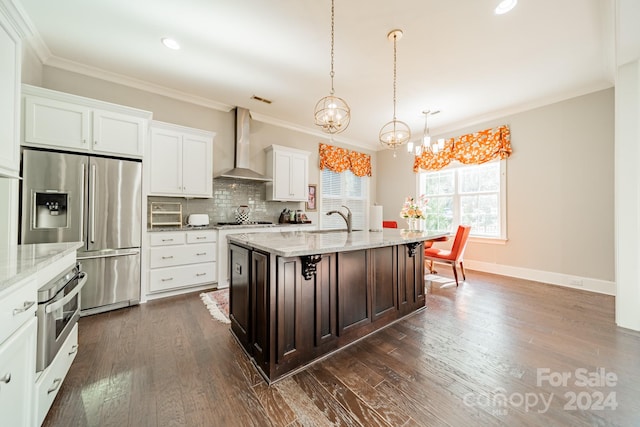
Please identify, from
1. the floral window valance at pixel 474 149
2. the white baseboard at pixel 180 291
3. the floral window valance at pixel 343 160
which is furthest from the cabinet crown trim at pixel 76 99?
the floral window valance at pixel 474 149

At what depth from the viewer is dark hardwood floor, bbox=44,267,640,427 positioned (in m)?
1.35

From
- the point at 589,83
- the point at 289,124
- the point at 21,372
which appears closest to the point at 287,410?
the point at 21,372

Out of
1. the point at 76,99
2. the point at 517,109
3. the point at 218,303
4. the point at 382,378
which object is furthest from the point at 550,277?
the point at 76,99

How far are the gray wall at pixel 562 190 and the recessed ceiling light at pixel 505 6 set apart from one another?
2.68 meters

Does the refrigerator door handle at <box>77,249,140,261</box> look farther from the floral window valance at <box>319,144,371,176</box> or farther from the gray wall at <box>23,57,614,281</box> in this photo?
the floral window valance at <box>319,144,371,176</box>

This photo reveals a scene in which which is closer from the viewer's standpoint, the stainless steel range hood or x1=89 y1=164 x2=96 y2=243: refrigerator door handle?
x1=89 y1=164 x2=96 y2=243: refrigerator door handle

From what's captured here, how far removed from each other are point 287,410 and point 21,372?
1254 millimetres

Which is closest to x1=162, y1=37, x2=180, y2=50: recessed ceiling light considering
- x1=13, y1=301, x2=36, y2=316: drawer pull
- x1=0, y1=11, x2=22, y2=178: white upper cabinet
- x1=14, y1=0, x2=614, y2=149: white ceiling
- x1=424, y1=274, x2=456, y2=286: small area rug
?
x1=14, y1=0, x2=614, y2=149: white ceiling

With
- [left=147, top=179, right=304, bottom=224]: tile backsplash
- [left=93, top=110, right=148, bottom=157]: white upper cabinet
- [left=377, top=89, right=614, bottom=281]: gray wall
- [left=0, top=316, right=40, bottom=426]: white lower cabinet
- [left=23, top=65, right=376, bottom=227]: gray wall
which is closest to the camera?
[left=0, top=316, right=40, bottom=426]: white lower cabinet

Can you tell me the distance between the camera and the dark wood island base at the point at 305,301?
63.8 inches

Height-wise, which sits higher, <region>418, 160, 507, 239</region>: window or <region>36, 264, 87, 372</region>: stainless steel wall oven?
<region>418, 160, 507, 239</region>: window

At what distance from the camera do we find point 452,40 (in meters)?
2.55

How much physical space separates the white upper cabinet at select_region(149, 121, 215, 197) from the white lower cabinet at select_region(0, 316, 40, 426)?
101 inches

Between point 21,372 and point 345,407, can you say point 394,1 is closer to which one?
point 345,407
